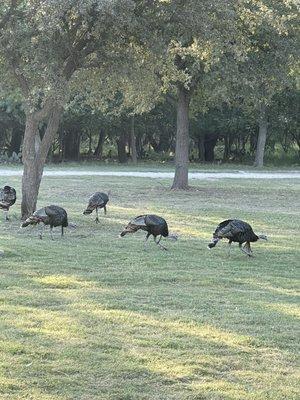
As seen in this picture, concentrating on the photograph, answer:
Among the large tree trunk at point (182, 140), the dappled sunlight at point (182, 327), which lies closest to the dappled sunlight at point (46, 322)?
the dappled sunlight at point (182, 327)

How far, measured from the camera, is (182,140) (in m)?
27.4

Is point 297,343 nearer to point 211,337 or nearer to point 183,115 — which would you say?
point 211,337

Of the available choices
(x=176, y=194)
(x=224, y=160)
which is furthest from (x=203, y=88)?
(x=224, y=160)

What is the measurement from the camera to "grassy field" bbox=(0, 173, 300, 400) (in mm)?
5938

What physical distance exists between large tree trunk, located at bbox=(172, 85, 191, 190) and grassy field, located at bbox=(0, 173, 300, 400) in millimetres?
11711

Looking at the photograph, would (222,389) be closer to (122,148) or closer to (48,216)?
(48,216)

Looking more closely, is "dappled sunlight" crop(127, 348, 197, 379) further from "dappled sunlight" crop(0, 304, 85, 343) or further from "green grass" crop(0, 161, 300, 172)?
"green grass" crop(0, 161, 300, 172)

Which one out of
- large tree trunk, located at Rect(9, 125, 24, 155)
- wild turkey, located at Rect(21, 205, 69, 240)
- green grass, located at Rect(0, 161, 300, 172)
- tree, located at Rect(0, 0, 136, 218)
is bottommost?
green grass, located at Rect(0, 161, 300, 172)

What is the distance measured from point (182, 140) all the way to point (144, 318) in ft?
65.1

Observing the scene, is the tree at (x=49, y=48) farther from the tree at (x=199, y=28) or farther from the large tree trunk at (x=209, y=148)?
the large tree trunk at (x=209, y=148)

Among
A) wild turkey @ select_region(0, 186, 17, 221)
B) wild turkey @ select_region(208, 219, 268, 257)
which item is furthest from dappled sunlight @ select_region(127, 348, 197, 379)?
wild turkey @ select_region(0, 186, 17, 221)

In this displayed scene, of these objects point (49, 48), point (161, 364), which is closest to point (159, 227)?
point (49, 48)

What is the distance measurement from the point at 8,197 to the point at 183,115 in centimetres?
1238

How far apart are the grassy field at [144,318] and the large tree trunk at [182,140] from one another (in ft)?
38.4
